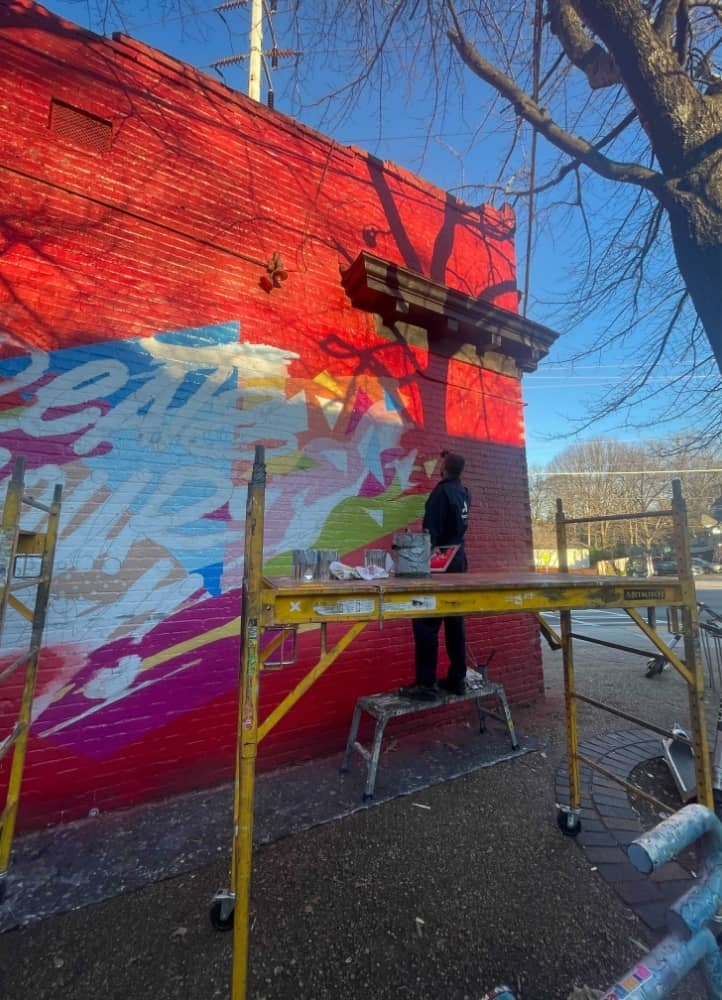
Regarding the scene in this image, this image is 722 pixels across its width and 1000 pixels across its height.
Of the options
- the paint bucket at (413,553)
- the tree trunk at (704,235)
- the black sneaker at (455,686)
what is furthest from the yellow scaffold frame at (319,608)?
the tree trunk at (704,235)

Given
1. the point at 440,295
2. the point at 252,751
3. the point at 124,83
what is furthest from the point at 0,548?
the point at 440,295

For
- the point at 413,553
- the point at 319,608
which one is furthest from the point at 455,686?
the point at 319,608

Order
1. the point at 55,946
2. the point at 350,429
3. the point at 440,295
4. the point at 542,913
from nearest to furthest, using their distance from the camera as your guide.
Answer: the point at 55,946
the point at 542,913
the point at 350,429
the point at 440,295

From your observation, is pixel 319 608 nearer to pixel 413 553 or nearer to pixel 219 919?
pixel 413 553

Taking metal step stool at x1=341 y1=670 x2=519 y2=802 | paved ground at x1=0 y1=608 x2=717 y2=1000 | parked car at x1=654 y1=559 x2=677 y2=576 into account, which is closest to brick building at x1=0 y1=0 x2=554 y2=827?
metal step stool at x1=341 y1=670 x2=519 y2=802

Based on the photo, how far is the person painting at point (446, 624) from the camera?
3.76 m

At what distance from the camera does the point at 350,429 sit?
173 inches

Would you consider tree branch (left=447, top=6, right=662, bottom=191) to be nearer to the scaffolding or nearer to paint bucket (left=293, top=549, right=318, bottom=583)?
paint bucket (left=293, top=549, right=318, bottom=583)

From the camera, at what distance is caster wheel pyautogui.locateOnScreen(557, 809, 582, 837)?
2.67m

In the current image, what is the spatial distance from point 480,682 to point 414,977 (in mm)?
2458

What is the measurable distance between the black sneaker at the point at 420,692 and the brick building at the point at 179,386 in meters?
0.49

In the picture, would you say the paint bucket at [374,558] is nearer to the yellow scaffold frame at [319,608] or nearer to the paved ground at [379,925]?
the yellow scaffold frame at [319,608]

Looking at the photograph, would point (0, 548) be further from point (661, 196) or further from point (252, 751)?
point (661, 196)

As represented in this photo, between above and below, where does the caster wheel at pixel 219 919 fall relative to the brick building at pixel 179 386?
below
